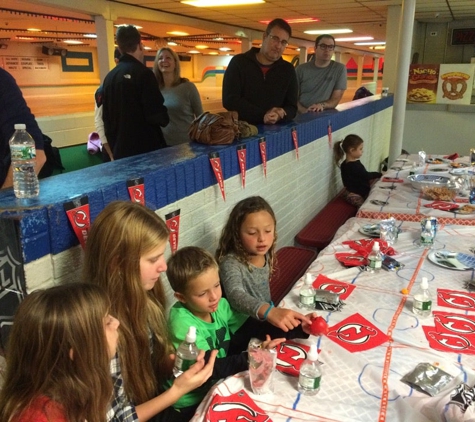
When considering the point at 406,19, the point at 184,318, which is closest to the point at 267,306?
the point at 184,318

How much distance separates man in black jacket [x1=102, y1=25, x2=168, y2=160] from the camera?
330 centimetres

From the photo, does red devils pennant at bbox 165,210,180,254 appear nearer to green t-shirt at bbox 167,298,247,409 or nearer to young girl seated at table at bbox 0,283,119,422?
green t-shirt at bbox 167,298,247,409

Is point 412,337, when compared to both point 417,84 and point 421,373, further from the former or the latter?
point 417,84

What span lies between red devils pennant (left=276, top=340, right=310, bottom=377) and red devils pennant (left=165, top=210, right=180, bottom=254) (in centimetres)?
78

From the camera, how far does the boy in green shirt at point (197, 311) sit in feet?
5.69

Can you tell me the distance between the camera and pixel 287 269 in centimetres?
314

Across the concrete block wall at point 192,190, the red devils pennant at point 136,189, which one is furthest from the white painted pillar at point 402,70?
the red devils pennant at point 136,189

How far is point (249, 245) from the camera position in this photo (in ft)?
7.64

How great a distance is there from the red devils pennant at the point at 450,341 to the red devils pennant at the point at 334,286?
390 mm

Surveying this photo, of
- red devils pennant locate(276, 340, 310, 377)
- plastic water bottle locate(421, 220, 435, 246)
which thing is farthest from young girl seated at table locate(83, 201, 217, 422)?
plastic water bottle locate(421, 220, 435, 246)

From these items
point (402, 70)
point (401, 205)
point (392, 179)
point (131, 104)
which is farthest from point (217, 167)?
point (402, 70)

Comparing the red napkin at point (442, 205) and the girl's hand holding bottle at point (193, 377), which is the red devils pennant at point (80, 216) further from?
the red napkin at point (442, 205)

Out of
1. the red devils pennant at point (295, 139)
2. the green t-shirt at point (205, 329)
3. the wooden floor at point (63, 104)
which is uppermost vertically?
the red devils pennant at point (295, 139)

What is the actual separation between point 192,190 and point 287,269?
108 cm
